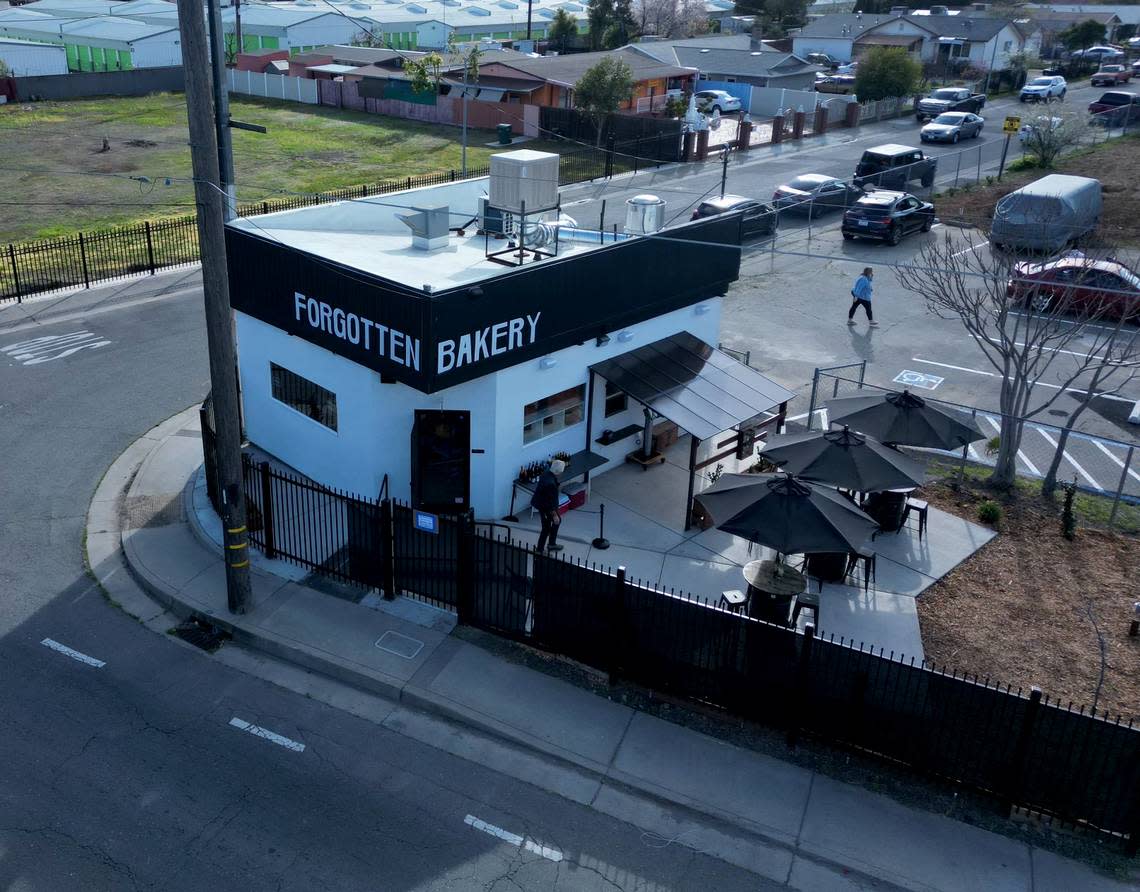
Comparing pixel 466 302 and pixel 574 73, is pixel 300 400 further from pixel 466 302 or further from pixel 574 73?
pixel 574 73

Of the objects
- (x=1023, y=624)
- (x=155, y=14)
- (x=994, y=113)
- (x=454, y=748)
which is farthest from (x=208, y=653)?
(x=155, y=14)

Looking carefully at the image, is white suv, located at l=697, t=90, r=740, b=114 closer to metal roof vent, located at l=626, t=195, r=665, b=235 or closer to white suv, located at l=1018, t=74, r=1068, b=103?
white suv, located at l=1018, t=74, r=1068, b=103

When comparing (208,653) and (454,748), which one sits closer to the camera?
(454,748)

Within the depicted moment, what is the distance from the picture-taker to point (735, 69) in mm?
58312

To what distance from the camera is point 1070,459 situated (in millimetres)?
18359

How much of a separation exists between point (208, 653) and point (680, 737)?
576 cm

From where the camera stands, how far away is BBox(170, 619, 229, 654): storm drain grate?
40.7 feet

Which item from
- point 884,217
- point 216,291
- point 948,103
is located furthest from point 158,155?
point 948,103

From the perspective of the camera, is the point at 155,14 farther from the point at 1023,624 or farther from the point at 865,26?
the point at 1023,624

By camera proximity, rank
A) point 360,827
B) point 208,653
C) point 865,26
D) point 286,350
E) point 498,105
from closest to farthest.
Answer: point 360,827 → point 208,653 → point 286,350 → point 498,105 → point 865,26

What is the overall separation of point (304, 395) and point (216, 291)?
15.2ft

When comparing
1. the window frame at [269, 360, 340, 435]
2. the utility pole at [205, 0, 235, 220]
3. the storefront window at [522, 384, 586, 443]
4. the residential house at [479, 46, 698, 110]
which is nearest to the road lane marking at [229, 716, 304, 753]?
the window frame at [269, 360, 340, 435]

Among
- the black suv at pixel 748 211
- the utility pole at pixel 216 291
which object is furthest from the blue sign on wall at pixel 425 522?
the black suv at pixel 748 211

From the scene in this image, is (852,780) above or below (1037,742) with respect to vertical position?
below
